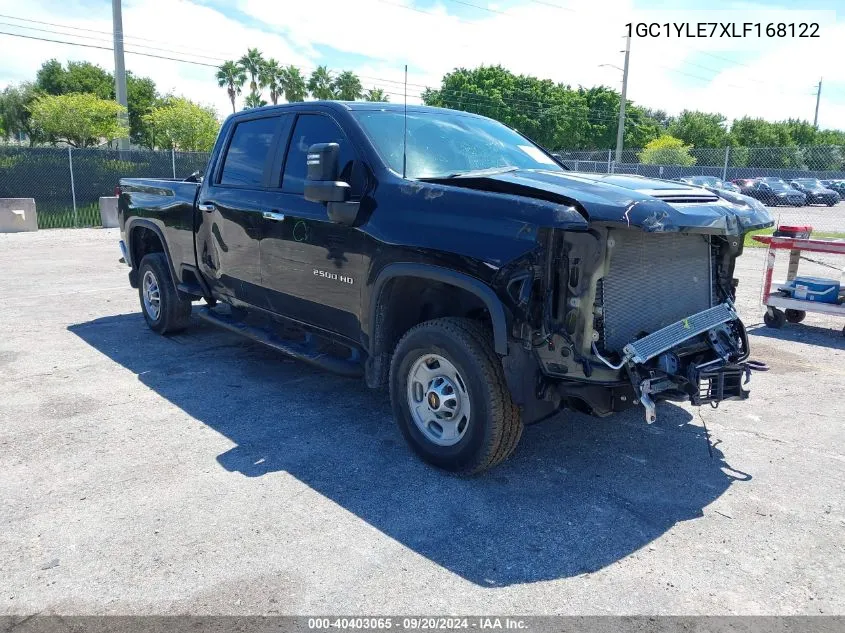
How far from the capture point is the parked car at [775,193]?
30.1 meters

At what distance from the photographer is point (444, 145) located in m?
4.62

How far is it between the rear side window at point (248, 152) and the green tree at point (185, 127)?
1109 inches

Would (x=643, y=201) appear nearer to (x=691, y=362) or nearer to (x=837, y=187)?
(x=691, y=362)

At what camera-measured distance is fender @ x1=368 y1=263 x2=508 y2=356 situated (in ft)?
11.3

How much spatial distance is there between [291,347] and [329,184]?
1436 millimetres

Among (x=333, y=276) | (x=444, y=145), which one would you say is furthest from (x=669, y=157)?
(x=333, y=276)

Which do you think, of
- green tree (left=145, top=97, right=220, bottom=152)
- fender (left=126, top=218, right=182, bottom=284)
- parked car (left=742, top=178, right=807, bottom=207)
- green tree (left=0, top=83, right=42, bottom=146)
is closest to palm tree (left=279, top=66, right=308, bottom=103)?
green tree (left=0, top=83, right=42, bottom=146)

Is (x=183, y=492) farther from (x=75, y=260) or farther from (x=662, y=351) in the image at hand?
(x=75, y=260)

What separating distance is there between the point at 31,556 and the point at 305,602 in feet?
4.46

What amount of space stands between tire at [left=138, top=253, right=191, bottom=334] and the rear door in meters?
0.88

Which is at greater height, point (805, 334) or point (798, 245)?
point (798, 245)

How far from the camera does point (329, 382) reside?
225 inches

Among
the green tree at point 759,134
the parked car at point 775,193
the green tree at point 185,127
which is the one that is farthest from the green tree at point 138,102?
the green tree at point 759,134

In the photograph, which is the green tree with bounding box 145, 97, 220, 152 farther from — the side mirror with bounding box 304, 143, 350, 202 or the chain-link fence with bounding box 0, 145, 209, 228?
the side mirror with bounding box 304, 143, 350, 202
